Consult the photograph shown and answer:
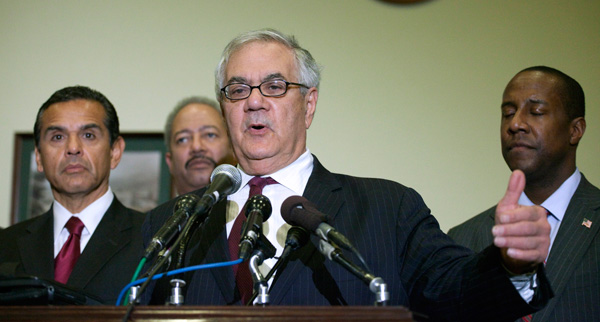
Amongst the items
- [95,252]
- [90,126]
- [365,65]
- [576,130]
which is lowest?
[95,252]

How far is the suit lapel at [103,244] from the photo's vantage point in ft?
8.50

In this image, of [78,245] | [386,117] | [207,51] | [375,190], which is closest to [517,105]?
[375,190]

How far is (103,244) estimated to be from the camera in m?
2.72

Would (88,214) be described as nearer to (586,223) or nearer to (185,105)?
(185,105)

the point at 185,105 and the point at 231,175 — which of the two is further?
the point at 185,105

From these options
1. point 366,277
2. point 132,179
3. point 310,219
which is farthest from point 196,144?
point 366,277

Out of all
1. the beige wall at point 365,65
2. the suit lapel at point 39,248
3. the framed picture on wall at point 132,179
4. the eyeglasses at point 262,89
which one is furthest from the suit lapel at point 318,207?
the framed picture on wall at point 132,179

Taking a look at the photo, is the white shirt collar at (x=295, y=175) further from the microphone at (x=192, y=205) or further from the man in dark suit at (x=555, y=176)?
the man in dark suit at (x=555, y=176)


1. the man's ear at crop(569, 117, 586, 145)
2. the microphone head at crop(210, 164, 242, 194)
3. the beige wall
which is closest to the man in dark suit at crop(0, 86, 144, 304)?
the microphone head at crop(210, 164, 242, 194)

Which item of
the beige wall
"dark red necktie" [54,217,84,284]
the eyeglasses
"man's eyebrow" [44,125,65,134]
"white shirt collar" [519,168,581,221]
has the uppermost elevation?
the beige wall

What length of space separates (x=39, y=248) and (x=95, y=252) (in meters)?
0.25

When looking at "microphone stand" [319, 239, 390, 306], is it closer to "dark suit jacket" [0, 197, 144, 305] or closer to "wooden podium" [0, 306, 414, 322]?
"wooden podium" [0, 306, 414, 322]

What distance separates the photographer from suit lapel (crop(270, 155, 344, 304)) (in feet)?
6.05

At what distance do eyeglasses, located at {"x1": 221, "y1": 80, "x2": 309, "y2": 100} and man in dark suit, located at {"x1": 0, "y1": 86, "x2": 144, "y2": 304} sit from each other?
84cm
